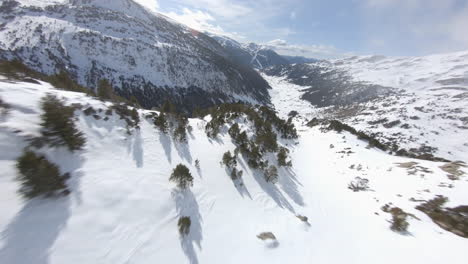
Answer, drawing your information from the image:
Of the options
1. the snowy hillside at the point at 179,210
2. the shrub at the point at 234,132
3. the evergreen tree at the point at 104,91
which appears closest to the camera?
the snowy hillside at the point at 179,210

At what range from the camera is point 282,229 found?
10.3 meters

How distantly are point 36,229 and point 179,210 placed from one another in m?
4.77

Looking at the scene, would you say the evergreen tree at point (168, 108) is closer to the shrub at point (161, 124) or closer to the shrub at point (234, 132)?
the shrub at point (161, 124)

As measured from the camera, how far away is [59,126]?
360 inches

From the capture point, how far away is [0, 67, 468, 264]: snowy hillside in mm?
5934

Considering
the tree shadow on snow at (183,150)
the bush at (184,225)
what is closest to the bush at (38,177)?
the bush at (184,225)

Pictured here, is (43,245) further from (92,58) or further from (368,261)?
(92,58)

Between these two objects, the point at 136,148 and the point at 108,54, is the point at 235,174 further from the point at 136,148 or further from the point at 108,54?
the point at 108,54

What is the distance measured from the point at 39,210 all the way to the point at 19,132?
3665 mm

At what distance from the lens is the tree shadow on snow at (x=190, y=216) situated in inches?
290

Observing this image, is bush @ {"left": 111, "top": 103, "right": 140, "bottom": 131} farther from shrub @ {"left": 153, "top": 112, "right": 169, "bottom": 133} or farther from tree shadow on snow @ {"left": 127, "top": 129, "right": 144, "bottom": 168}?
shrub @ {"left": 153, "top": 112, "right": 169, "bottom": 133}

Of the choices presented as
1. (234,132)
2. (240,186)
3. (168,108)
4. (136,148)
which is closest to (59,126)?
(136,148)

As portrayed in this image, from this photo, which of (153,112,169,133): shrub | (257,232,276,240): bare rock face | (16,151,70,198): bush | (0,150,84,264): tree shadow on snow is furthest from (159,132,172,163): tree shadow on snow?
(257,232,276,240): bare rock face

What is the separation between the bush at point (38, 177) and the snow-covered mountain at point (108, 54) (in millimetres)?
94607
